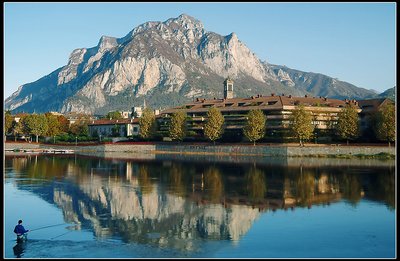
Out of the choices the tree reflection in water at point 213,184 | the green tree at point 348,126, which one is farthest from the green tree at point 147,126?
the tree reflection in water at point 213,184

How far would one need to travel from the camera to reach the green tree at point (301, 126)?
126500 millimetres

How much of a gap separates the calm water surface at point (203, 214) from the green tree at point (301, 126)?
→ 45.4 meters

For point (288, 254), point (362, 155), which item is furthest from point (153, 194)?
point (362, 155)

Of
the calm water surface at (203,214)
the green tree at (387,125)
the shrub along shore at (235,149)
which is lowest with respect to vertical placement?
the calm water surface at (203,214)

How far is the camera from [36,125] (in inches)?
7279

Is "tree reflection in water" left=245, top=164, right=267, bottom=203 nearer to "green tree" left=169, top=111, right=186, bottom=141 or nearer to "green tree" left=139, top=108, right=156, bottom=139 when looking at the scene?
"green tree" left=169, top=111, right=186, bottom=141

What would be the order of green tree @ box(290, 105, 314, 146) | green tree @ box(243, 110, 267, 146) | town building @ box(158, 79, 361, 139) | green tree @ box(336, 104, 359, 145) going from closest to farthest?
green tree @ box(336, 104, 359, 145), green tree @ box(290, 105, 314, 146), green tree @ box(243, 110, 267, 146), town building @ box(158, 79, 361, 139)

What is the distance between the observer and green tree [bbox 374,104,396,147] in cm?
11468

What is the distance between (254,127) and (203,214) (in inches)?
3472

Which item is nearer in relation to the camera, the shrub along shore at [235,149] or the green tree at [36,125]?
the shrub along shore at [235,149]

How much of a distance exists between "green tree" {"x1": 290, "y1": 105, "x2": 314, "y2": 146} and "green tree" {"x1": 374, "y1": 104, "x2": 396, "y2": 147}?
15.9m

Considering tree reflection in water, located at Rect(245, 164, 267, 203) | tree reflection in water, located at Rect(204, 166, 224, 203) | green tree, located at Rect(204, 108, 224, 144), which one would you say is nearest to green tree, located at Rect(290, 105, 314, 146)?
green tree, located at Rect(204, 108, 224, 144)

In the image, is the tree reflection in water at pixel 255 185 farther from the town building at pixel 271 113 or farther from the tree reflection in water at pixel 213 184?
the town building at pixel 271 113

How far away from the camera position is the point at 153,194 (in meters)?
59.8
